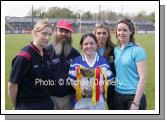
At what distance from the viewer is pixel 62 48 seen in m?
3.40

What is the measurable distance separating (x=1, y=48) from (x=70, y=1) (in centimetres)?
91

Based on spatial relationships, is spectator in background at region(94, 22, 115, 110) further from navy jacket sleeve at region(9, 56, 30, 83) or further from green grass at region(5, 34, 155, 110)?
navy jacket sleeve at region(9, 56, 30, 83)

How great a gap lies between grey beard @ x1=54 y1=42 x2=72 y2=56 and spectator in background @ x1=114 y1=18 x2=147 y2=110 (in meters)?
0.47

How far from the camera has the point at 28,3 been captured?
379cm

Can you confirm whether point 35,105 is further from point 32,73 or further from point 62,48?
point 62,48

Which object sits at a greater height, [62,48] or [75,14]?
[75,14]

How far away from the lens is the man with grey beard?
3.40 meters

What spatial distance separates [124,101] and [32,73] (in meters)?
0.98

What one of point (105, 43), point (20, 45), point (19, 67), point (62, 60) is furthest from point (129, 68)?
point (20, 45)

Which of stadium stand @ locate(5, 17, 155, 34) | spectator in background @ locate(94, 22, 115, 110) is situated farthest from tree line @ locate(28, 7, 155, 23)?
spectator in background @ locate(94, 22, 115, 110)

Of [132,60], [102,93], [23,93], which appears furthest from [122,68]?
[23,93]

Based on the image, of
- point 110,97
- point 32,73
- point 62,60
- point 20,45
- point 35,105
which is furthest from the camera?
point 20,45

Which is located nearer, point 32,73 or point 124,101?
point 32,73

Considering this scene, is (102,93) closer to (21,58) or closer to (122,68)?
(122,68)
